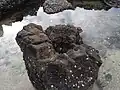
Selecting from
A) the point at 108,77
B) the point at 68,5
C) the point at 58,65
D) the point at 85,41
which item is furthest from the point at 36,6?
the point at 58,65

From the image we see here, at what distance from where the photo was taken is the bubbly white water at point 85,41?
272cm

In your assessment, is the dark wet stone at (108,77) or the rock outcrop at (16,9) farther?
the rock outcrop at (16,9)

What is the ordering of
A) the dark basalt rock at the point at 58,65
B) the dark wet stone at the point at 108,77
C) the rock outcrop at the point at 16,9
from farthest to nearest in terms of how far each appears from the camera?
the rock outcrop at the point at 16,9
the dark wet stone at the point at 108,77
the dark basalt rock at the point at 58,65

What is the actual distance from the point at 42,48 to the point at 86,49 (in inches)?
17.6

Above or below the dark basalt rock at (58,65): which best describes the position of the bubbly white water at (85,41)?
below

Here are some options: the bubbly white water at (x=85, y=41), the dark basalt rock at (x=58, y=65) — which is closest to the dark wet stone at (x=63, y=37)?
the dark basalt rock at (x=58, y=65)

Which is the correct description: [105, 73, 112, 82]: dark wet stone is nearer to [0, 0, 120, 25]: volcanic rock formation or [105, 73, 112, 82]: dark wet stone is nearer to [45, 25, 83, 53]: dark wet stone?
[45, 25, 83, 53]: dark wet stone

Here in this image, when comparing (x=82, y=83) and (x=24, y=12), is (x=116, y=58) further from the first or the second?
(x=24, y=12)

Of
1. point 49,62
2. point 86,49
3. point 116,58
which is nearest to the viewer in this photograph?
point 49,62

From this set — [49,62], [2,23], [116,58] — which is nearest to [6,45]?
[2,23]

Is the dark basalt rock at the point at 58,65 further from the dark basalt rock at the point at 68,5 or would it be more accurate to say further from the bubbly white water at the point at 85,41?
the dark basalt rock at the point at 68,5

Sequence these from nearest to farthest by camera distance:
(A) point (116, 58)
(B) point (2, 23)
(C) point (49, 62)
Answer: (C) point (49, 62) → (A) point (116, 58) → (B) point (2, 23)

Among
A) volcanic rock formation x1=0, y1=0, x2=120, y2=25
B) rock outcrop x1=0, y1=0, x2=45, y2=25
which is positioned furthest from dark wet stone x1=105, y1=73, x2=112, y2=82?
rock outcrop x1=0, y1=0, x2=45, y2=25

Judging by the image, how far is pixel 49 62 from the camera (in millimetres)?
2270
